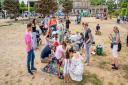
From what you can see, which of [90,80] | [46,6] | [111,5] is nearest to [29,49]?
[90,80]

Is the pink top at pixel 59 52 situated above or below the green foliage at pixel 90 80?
above

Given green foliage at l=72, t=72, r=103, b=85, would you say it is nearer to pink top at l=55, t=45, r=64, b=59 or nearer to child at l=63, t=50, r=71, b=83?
child at l=63, t=50, r=71, b=83

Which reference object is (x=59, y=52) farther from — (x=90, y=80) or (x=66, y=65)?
(x=90, y=80)

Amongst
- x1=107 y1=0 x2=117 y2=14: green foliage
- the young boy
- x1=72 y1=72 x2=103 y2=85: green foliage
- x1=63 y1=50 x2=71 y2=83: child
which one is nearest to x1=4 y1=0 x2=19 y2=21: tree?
the young boy

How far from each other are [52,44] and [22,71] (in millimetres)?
2051

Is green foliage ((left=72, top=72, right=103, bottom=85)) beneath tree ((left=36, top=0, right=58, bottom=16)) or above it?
beneath

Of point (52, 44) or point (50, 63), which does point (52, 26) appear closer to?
point (52, 44)

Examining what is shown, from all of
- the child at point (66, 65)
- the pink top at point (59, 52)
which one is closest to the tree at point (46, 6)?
the pink top at point (59, 52)

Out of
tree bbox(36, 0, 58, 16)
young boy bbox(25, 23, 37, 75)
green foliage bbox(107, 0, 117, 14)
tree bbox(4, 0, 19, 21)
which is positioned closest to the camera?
young boy bbox(25, 23, 37, 75)

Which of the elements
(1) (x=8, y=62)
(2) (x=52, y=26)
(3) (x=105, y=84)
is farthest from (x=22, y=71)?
(2) (x=52, y=26)

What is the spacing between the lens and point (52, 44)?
14.2 m

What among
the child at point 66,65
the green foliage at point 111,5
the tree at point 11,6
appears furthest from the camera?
the green foliage at point 111,5

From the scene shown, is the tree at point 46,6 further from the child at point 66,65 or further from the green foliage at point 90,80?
the child at point 66,65

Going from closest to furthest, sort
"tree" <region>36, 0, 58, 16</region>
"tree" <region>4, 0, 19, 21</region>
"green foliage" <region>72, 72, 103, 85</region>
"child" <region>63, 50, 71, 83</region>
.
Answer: "child" <region>63, 50, 71, 83</region> < "green foliage" <region>72, 72, 103, 85</region> < "tree" <region>4, 0, 19, 21</region> < "tree" <region>36, 0, 58, 16</region>
